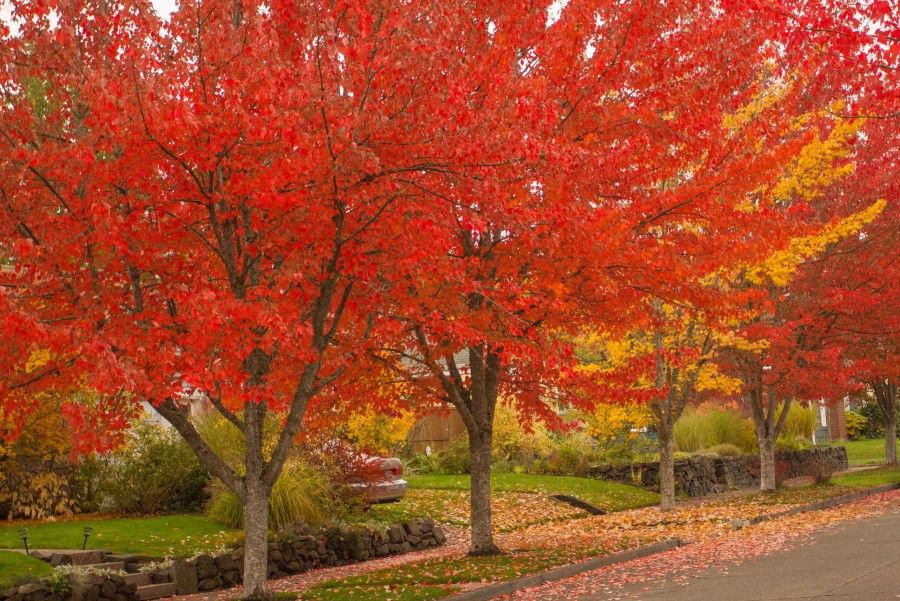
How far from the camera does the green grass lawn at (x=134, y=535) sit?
12.9 m

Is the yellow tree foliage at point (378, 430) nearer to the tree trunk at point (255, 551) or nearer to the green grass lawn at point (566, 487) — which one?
the green grass lawn at point (566, 487)

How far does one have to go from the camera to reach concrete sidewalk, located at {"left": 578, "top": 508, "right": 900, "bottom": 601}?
29.8 feet

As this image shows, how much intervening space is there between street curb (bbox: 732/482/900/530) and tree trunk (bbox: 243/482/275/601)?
32.2 feet

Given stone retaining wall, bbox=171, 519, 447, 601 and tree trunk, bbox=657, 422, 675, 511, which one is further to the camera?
tree trunk, bbox=657, 422, 675, 511

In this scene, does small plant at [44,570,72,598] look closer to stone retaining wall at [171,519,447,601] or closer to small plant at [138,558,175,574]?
small plant at [138,558,175,574]

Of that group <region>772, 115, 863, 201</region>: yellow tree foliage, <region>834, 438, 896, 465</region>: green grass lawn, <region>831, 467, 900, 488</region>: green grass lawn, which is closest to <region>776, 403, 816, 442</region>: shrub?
<region>834, 438, 896, 465</region>: green grass lawn

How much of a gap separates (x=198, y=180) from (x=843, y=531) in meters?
11.5

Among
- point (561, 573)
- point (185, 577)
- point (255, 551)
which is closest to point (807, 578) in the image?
point (561, 573)

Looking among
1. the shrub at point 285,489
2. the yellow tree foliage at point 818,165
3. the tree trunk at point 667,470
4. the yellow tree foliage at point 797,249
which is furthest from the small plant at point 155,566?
the yellow tree foliage at point 818,165

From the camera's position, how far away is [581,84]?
12172mm

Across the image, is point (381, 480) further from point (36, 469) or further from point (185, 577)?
point (185, 577)

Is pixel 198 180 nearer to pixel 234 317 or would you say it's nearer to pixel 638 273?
pixel 234 317

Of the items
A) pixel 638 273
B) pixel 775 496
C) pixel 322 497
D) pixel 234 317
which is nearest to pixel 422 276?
pixel 234 317

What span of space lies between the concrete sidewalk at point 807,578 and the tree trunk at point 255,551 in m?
3.53
